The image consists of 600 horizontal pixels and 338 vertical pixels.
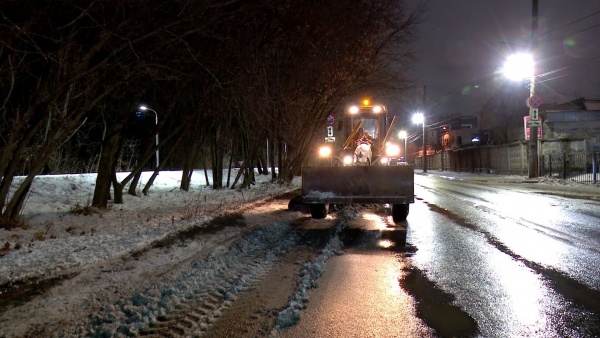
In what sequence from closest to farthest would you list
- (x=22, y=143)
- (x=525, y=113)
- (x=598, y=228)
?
(x=22, y=143), (x=598, y=228), (x=525, y=113)

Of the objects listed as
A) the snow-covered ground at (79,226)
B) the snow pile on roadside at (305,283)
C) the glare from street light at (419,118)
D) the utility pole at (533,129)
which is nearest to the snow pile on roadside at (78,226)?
the snow-covered ground at (79,226)

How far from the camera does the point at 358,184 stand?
448 inches

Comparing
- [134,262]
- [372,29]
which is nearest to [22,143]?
[134,262]

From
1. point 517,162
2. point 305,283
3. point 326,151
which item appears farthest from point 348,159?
point 517,162

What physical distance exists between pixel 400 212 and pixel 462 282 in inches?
220

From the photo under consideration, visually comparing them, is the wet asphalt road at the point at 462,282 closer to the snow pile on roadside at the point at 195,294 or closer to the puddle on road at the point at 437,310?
the puddle on road at the point at 437,310

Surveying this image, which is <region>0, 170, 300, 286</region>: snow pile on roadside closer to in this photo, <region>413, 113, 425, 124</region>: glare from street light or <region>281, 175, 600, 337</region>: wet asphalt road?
<region>281, 175, 600, 337</region>: wet asphalt road

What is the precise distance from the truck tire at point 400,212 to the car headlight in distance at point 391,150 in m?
3.09

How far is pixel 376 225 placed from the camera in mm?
10844

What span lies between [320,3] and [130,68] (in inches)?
198

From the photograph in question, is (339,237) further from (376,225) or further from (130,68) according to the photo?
(130,68)

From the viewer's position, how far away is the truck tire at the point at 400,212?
11.4 meters

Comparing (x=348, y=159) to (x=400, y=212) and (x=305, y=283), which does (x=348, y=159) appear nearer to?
(x=400, y=212)

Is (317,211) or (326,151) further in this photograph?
(326,151)
